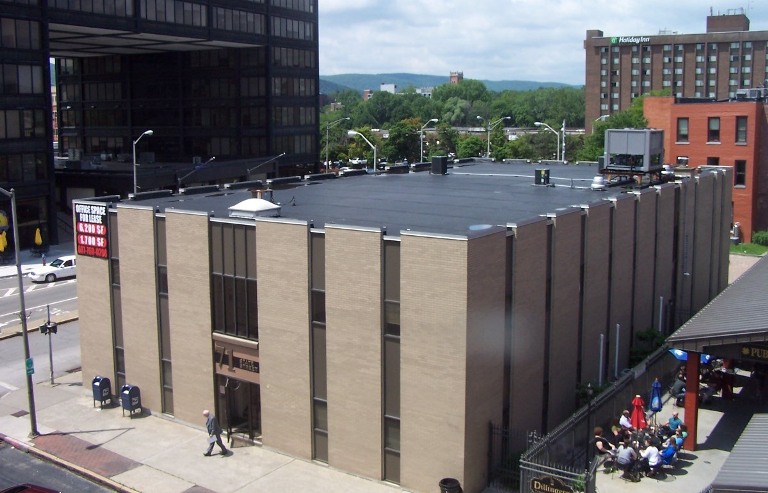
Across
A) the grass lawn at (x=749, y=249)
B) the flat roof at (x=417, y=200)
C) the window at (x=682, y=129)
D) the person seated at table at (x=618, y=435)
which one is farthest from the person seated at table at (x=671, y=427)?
the window at (x=682, y=129)

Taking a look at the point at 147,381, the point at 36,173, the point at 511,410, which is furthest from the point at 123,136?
the point at 511,410

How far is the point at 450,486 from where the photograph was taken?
2205 centimetres

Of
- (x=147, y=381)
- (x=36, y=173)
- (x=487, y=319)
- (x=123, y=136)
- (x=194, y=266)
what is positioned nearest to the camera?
(x=487, y=319)

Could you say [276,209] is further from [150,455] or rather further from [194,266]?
[150,455]

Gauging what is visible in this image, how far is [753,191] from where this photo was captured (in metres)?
70.2

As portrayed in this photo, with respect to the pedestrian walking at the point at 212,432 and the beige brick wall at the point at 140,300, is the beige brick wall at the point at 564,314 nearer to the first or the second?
the pedestrian walking at the point at 212,432

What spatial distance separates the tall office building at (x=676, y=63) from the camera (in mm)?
141375

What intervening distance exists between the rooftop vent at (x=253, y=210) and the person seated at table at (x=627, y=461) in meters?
13.3

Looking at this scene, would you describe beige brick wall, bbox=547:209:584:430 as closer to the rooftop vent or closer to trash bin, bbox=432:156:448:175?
the rooftop vent

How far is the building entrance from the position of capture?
90.8ft

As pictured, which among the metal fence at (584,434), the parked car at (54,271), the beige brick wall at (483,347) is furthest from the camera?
the parked car at (54,271)

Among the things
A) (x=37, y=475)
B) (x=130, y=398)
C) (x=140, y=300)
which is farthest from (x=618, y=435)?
(x=37, y=475)

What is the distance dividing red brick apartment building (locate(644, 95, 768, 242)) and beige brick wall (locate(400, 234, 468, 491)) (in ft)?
168

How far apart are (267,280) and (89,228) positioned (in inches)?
366
